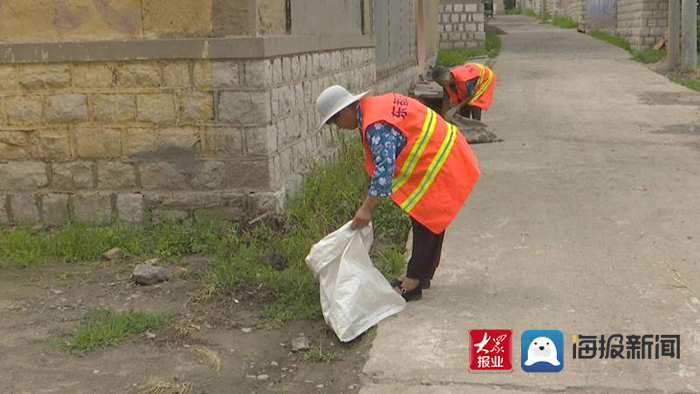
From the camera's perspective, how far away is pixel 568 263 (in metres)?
5.24

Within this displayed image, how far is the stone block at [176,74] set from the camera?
5.98 metres

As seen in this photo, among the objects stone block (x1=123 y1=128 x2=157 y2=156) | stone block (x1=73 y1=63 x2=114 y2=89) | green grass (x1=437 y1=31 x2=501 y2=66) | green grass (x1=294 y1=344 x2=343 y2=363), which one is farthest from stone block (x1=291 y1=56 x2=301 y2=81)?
green grass (x1=437 y1=31 x2=501 y2=66)

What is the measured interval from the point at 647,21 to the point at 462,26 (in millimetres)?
4938

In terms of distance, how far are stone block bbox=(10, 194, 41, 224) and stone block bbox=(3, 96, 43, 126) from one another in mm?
583

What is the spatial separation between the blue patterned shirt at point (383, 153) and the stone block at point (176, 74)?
2231mm

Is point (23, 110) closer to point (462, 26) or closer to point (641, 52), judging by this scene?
point (462, 26)

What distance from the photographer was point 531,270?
5148mm

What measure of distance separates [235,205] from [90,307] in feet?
5.02

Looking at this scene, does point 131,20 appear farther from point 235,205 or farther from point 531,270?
point 531,270

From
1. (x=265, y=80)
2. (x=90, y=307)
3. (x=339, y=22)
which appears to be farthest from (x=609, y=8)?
(x=90, y=307)

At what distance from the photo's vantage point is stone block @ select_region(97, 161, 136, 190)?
20.4 feet

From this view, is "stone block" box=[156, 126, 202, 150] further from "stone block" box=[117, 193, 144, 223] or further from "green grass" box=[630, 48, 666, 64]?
"green grass" box=[630, 48, 666, 64]

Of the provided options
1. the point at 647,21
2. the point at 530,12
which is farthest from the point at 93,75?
the point at 530,12

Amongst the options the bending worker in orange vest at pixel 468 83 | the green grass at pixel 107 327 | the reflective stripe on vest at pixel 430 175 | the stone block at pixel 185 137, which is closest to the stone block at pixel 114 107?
the stone block at pixel 185 137
